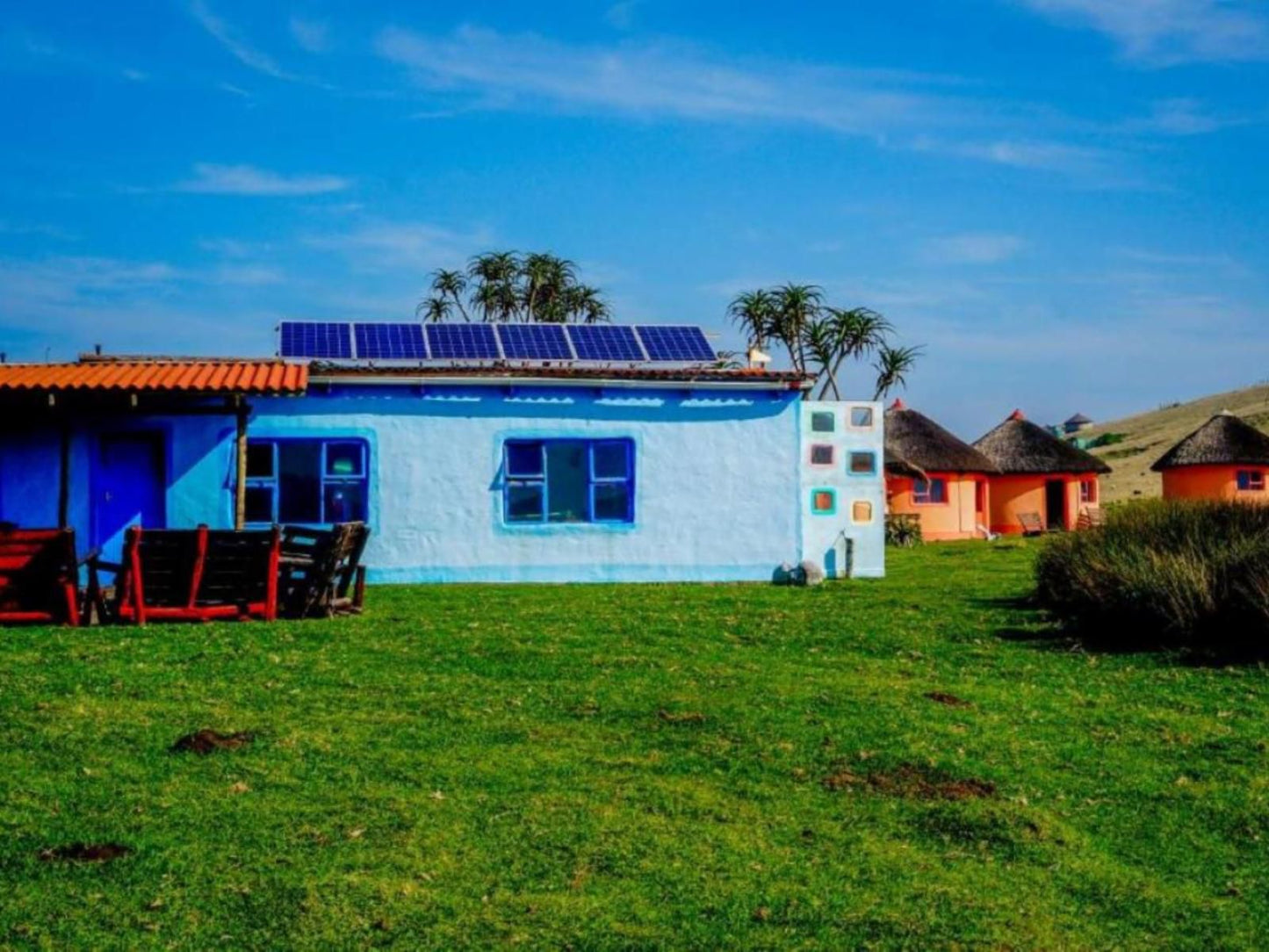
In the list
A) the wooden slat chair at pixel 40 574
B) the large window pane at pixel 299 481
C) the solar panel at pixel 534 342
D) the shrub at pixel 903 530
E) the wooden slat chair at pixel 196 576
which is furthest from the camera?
the shrub at pixel 903 530

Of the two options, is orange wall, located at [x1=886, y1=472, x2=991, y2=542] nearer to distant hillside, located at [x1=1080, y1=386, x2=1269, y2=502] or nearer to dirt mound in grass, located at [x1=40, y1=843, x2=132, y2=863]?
distant hillside, located at [x1=1080, y1=386, x2=1269, y2=502]

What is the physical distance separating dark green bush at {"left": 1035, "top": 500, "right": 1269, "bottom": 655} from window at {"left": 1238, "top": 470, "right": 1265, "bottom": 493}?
32390 mm

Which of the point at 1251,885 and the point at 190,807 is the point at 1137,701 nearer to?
the point at 1251,885

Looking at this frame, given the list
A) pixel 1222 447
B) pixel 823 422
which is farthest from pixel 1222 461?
pixel 823 422

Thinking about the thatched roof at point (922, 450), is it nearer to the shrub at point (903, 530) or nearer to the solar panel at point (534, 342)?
the shrub at point (903, 530)

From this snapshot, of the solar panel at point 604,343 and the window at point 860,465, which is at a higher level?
the solar panel at point 604,343

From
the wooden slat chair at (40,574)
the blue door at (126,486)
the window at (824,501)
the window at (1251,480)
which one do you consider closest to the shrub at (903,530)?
the window at (1251,480)

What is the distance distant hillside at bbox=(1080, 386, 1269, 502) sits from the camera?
74.8 meters

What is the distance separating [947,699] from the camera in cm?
1071

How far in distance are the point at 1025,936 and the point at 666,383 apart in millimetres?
15066

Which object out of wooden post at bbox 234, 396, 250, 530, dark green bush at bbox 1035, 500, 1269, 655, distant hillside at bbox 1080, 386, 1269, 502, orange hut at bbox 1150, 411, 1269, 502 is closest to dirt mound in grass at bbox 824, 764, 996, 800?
dark green bush at bbox 1035, 500, 1269, 655

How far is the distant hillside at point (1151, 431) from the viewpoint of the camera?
7481cm

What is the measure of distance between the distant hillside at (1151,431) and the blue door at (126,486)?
160ft

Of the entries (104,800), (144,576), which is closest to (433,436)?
(144,576)
